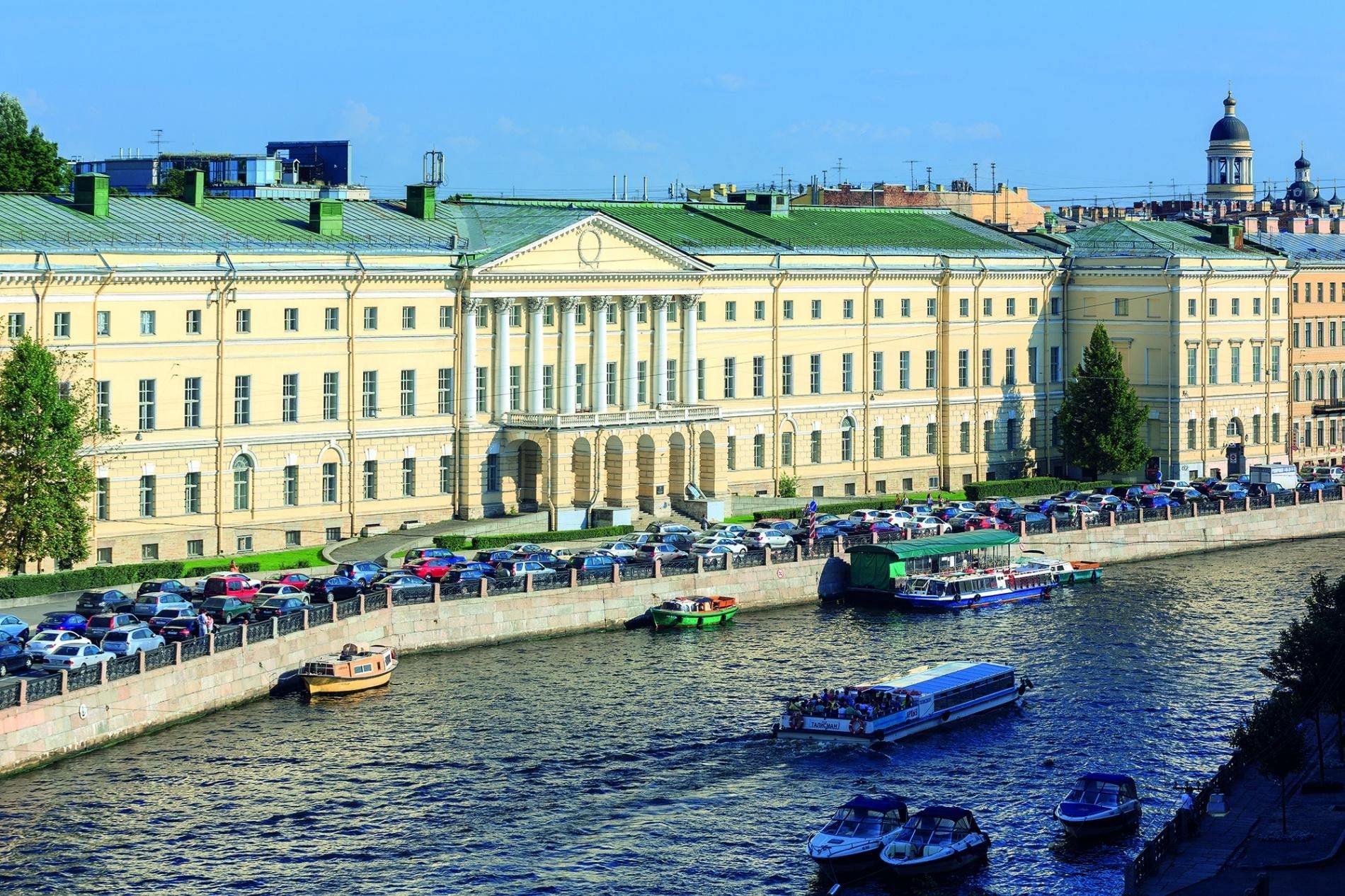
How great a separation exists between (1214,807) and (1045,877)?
4.13 meters

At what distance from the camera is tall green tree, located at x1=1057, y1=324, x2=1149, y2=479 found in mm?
105938

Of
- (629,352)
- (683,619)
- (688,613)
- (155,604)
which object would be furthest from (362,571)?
(629,352)

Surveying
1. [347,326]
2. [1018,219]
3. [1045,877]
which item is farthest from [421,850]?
[1018,219]

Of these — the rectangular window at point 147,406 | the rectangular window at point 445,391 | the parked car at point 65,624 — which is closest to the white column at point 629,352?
the rectangular window at point 445,391

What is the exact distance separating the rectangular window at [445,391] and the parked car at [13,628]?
2544 centimetres

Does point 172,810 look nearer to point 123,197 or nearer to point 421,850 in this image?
point 421,850

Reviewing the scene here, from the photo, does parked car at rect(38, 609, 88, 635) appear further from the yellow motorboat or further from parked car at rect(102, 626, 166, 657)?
the yellow motorboat

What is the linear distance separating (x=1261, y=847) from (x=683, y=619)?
100 feet

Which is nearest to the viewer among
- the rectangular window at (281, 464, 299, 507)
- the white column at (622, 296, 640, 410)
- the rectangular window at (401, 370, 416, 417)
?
the rectangular window at (281, 464, 299, 507)

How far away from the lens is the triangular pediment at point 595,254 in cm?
9025

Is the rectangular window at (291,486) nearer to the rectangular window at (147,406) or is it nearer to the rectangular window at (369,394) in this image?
the rectangular window at (369,394)

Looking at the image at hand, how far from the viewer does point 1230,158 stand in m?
184

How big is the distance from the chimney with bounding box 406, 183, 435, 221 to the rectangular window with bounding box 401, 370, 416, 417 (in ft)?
21.7

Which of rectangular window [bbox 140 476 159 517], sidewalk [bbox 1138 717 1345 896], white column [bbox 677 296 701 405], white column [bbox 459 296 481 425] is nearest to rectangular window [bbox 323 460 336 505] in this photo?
white column [bbox 459 296 481 425]
